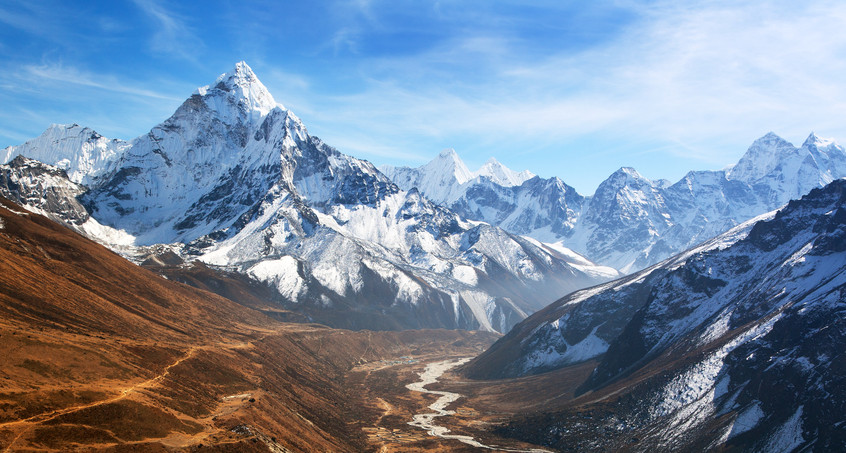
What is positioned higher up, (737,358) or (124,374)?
(124,374)

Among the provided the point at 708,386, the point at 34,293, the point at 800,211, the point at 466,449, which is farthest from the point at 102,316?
the point at 800,211

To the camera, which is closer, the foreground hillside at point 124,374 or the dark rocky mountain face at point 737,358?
the foreground hillside at point 124,374

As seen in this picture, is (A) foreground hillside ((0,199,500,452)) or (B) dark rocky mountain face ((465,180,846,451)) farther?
(B) dark rocky mountain face ((465,180,846,451))

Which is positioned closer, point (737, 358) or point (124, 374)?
point (124, 374)

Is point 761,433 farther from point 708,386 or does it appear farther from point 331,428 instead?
point 331,428
